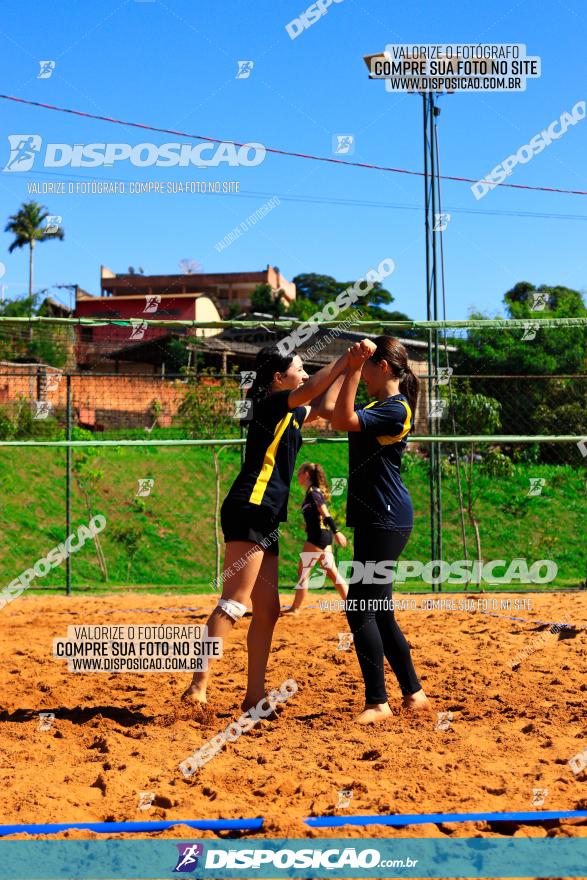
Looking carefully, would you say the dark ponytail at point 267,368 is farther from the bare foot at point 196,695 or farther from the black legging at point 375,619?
the bare foot at point 196,695

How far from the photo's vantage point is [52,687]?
242 inches

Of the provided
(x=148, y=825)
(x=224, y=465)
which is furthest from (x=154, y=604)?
(x=224, y=465)

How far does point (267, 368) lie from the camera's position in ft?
17.4

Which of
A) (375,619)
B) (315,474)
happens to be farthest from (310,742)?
(315,474)

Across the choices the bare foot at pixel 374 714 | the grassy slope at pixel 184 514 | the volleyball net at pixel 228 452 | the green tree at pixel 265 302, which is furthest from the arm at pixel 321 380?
the green tree at pixel 265 302

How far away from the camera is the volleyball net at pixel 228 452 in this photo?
1121 centimetres

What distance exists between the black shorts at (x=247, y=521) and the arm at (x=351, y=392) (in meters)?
0.68

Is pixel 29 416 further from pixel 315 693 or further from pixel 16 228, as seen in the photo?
pixel 16 228

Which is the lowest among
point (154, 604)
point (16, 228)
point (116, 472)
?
point (154, 604)

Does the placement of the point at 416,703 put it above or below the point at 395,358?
below

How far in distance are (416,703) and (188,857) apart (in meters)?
2.38

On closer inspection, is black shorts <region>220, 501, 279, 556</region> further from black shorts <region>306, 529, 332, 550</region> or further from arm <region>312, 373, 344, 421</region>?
black shorts <region>306, 529, 332, 550</region>

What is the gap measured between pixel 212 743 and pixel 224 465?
15.4 m

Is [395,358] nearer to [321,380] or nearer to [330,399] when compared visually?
[330,399]
